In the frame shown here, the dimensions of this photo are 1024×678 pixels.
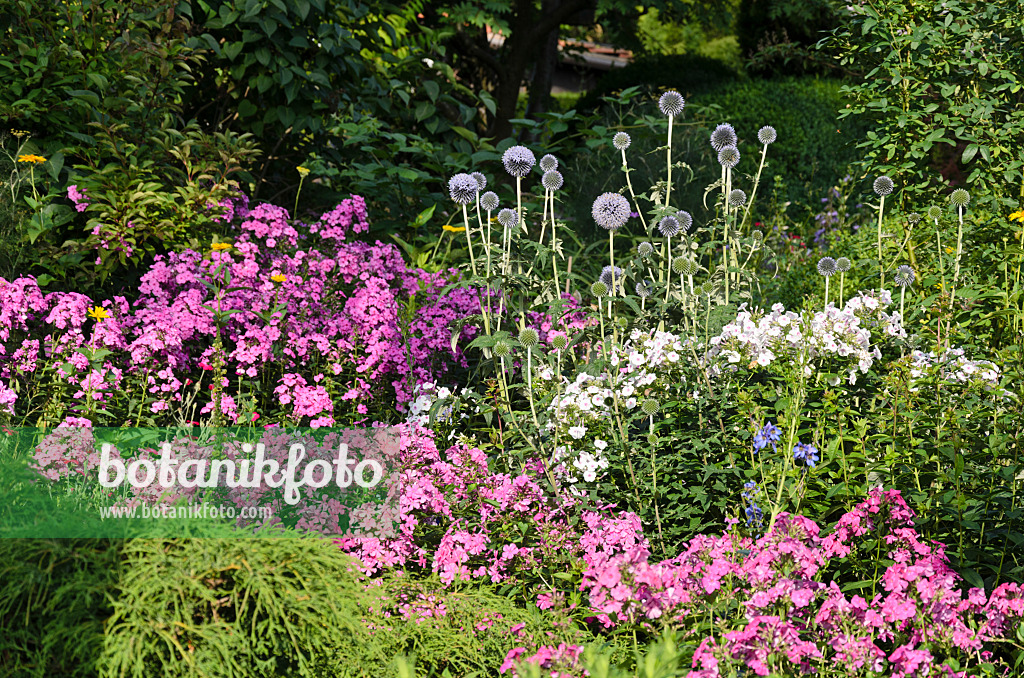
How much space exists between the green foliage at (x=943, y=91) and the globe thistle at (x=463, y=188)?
2.37 metres

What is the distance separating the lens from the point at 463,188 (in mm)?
3889

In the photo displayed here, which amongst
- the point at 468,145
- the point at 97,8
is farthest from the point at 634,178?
the point at 97,8

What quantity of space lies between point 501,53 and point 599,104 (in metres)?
1.73

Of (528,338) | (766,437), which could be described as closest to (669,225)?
(528,338)

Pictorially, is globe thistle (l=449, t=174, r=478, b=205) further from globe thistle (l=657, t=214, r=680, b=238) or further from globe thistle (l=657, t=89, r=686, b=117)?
globe thistle (l=657, t=89, r=686, b=117)

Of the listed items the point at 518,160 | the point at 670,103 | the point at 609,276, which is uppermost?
the point at 670,103

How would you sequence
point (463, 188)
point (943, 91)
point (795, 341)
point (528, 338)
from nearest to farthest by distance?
point (795, 341) < point (528, 338) < point (463, 188) < point (943, 91)

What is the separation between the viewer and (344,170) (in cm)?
607

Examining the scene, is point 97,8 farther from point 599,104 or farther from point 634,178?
point 599,104

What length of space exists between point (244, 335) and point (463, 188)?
1183 millimetres

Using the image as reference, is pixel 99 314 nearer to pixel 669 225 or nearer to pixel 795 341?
pixel 669 225

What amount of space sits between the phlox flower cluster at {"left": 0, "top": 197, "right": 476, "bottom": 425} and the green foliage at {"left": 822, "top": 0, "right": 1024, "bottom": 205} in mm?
2601

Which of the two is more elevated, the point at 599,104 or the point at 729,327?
the point at 599,104

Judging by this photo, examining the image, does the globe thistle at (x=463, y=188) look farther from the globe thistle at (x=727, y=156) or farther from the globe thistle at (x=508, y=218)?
the globe thistle at (x=727, y=156)
